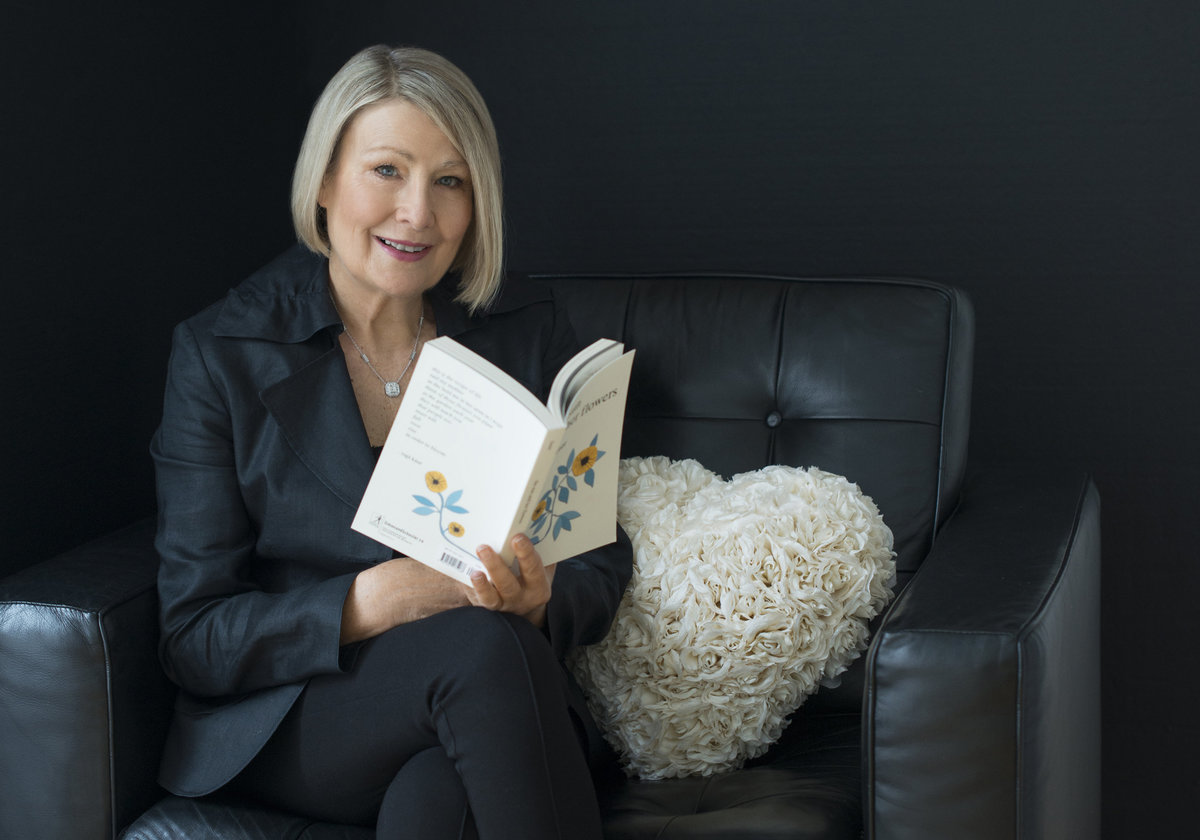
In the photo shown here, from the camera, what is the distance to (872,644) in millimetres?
1113

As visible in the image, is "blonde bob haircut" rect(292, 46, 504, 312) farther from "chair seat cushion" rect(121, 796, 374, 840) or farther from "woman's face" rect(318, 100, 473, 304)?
"chair seat cushion" rect(121, 796, 374, 840)

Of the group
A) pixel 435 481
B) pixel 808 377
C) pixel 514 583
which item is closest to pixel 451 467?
pixel 435 481

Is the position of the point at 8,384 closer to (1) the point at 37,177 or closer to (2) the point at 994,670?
(1) the point at 37,177

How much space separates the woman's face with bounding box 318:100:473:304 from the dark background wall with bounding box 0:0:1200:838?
1.62 feet

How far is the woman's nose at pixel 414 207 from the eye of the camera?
137 cm

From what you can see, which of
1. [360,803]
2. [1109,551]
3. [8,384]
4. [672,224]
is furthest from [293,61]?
[1109,551]

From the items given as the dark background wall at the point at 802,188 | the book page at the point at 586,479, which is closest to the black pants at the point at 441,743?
the book page at the point at 586,479

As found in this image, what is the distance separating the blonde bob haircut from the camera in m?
1.37

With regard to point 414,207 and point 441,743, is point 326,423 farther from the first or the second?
point 441,743

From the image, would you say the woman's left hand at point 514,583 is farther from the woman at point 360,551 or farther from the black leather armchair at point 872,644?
the black leather armchair at point 872,644

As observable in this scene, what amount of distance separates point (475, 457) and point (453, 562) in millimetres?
117

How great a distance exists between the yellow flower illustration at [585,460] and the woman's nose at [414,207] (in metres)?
0.36

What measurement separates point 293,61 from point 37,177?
747mm

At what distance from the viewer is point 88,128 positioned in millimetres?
1666
